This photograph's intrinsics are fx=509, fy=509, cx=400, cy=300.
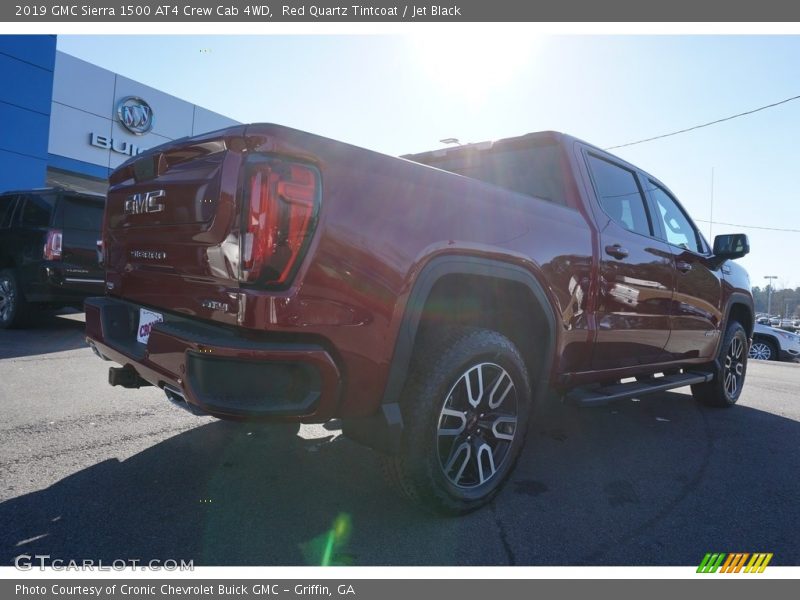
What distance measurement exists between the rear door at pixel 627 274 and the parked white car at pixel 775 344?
11.4 meters

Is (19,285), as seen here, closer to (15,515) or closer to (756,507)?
(15,515)

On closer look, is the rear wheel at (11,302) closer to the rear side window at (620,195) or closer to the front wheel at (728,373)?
the rear side window at (620,195)

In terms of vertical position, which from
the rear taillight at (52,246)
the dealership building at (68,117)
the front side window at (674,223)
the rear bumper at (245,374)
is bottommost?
the rear bumper at (245,374)

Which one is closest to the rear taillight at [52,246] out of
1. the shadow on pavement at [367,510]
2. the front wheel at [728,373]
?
the shadow on pavement at [367,510]

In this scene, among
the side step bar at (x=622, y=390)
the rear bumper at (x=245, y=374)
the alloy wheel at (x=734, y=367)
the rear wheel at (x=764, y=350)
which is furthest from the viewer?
the rear wheel at (x=764, y=350)

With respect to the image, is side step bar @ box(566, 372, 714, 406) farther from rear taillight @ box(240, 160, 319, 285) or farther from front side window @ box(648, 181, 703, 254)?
rear taillight @ box(240, 160, 319, 285)

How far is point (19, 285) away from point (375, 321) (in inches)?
258

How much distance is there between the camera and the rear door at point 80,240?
623 centimetres

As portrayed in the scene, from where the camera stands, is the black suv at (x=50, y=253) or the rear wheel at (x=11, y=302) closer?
the black suv at (x=50, y=253)

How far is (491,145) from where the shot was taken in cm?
361

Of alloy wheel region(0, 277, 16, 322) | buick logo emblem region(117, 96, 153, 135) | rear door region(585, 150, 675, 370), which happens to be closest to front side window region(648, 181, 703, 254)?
rear door region(585, 150, 675, 370)
